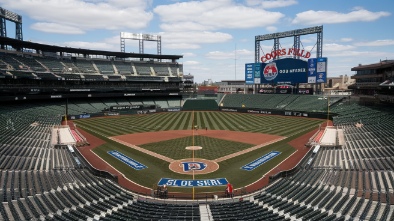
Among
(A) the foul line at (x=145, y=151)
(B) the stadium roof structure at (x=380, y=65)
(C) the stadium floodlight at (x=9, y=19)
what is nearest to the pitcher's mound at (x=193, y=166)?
(A) the foul line at (x=145, y=151)

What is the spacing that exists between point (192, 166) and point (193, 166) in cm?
10

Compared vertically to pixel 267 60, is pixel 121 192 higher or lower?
lower

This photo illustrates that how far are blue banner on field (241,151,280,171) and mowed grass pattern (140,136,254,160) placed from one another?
3802mm

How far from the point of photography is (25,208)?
14305 millimetres

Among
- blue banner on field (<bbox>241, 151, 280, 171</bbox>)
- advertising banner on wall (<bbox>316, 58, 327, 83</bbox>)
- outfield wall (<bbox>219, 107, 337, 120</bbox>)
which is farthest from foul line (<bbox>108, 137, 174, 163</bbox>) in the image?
advertising banner on wall (<bbox>316, 58, 327, 83</bbox>)

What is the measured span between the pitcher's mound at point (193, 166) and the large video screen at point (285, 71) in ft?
156

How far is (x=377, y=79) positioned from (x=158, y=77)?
57.1 metres

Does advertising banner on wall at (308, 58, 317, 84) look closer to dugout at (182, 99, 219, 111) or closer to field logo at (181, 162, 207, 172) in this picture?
dugout at (182, 99, 219, 111)

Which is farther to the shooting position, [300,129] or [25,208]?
[300,129]

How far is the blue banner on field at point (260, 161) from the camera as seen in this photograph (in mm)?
27578

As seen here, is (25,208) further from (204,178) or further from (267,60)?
(267,60)

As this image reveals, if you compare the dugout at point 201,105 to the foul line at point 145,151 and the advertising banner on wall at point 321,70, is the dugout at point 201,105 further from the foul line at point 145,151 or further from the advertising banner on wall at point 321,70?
the foul line at point 145,151

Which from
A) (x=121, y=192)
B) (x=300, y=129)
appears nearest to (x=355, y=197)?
(x=121, y=192)

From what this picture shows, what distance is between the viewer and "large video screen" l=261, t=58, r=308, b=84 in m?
68.3
